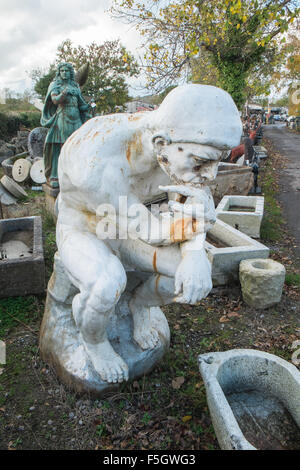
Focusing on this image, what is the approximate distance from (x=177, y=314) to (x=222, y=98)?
2193 mm

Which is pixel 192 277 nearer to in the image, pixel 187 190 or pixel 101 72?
pixel 187 190

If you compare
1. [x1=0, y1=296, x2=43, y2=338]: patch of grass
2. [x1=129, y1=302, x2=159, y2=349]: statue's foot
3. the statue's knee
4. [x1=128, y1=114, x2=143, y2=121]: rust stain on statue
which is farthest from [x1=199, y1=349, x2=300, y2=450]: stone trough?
[x1=0, y1=296, x2=43, y2=338]: patch of grass

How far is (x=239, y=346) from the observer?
2.92m

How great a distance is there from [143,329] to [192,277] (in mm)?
785

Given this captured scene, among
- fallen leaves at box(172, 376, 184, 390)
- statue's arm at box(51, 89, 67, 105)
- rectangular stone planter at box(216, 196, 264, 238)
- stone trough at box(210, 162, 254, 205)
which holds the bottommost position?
fallen leaves at box(172, 376, 184, 390)

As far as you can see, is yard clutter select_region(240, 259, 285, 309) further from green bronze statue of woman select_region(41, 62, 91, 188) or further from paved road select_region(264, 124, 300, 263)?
green bronze statue of woman select_region(41, 62, 91, 188)

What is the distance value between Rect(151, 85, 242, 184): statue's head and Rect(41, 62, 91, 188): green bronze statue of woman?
4.37 metres

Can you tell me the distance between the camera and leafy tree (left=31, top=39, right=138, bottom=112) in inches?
780

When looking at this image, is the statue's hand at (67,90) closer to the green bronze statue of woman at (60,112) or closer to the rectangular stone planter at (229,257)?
the green bronze statue of woman at (60,112)

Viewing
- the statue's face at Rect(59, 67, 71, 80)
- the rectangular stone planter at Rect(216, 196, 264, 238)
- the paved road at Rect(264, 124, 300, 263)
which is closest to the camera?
the rectangular stone planter at Rect(216, 196, 264, 238)

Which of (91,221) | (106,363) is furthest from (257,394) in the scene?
(91,221)

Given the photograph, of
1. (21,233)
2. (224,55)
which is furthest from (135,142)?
(224,55)

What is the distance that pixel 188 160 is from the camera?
164 cm

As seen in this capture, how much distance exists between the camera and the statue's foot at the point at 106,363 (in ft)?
7.05
